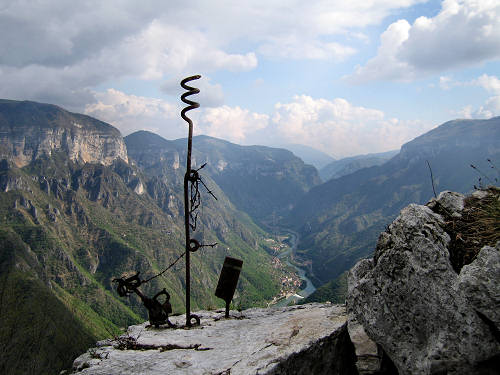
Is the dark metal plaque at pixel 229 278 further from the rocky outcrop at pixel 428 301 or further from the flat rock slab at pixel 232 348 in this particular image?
the rocky outcrop at pixel 428 301

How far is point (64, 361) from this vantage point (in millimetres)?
84812

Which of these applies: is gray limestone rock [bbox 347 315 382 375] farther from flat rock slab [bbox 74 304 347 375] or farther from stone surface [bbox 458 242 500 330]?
stone surface [bbox 458 242 500 330]

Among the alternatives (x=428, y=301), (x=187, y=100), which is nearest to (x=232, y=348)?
(x=428, y=301)

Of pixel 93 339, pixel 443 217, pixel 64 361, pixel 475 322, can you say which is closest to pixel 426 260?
pixel 475 322

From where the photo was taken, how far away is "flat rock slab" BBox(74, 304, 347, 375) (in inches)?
221

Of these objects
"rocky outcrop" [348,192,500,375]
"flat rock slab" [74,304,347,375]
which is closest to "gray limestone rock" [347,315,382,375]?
"flat rock slab" [74,304,347,375]

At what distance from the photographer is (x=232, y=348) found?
639 centimetres

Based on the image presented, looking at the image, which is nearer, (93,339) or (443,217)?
(443,217)

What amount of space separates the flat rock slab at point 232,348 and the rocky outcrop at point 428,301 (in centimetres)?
110

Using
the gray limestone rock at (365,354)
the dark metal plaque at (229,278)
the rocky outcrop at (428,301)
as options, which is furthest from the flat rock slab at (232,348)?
the rocky outcrop at (428,301)

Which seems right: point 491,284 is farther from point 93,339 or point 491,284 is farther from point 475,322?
point 93,339

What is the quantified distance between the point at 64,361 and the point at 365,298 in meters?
105

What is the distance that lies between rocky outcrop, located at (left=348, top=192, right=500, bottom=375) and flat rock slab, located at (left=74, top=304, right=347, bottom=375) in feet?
3.60

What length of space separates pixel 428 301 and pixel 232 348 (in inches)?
149
